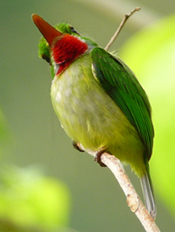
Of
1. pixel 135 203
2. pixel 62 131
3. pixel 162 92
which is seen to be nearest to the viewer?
pixel 162 92

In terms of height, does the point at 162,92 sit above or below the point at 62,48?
above

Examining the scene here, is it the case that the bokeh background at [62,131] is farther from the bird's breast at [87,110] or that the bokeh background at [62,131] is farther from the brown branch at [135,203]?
the bird's breast at [87,110]

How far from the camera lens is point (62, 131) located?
2576 millimetres

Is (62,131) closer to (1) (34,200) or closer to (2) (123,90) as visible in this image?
(2) (123,90)

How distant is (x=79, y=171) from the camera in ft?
8.67

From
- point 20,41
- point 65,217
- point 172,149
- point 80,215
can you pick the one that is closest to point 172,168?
point 172,149

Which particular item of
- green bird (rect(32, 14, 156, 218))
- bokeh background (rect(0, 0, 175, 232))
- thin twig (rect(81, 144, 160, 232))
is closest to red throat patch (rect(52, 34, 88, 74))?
green bird (rect(32, 14, 156, 218))

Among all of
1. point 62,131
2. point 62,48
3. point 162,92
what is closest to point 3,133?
point 162,92

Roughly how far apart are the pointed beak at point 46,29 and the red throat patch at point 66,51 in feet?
0.11

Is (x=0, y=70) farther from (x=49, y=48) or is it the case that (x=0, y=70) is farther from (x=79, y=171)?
(x=49, y=48)

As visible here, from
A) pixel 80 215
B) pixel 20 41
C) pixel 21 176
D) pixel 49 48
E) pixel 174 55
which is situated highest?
pixel 174 55

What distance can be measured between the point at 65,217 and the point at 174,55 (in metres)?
0.40

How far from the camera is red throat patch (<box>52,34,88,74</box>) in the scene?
4.46 ft

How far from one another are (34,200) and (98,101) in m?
0.55
